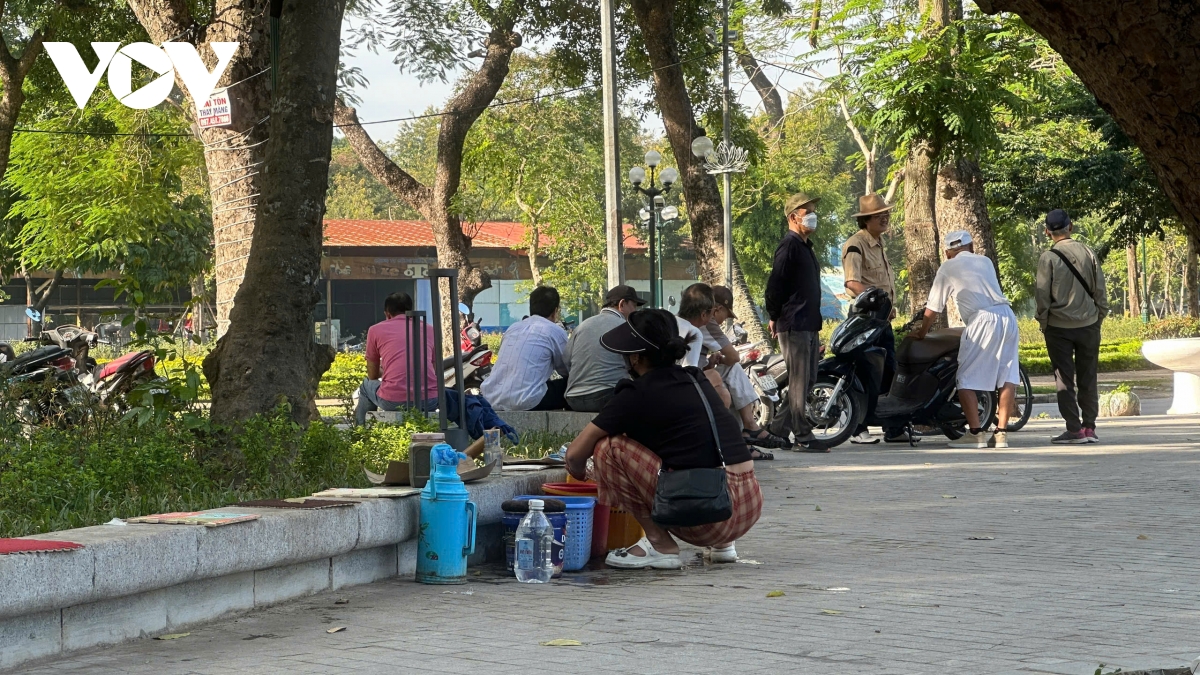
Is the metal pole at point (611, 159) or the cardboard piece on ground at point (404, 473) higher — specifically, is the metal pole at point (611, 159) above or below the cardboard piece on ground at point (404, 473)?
above

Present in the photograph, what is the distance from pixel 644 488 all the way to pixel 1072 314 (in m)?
7.34

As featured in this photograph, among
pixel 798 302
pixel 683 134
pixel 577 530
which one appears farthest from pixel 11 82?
pixel 577 530

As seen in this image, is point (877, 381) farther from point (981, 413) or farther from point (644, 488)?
point (644, 488)

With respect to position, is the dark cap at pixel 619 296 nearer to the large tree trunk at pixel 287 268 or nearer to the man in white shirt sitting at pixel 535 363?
the man in white shirt sitting at pixel 535 363

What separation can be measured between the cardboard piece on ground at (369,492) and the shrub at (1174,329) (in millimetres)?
34719

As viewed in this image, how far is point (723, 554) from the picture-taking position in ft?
23.9

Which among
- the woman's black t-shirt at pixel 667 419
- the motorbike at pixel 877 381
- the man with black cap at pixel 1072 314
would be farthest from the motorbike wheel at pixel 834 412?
the woman's black t-shirt at pixel 667 419

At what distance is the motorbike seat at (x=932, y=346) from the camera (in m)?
13.0

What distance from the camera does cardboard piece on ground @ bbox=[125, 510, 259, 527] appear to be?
567 centimetres

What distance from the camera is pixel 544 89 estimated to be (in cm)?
4256

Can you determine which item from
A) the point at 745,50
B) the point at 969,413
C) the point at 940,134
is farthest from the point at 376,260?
the point at 969,413

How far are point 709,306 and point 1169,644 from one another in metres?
5.87

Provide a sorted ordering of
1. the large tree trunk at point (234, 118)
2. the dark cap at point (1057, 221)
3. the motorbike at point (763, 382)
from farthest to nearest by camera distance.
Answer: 1. the motorbike at point (763, 382)
2. the dark cap at point (1057, 221)
3. the large tree trunk at point (234, 118)

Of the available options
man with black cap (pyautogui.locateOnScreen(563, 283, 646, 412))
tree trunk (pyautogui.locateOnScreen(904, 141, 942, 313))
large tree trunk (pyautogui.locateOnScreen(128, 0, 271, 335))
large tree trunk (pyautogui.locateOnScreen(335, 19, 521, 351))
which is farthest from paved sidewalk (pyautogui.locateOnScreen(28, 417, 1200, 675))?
large tree trunk (pyautogui.locateOnScreen(335, 19, 521, 351))
